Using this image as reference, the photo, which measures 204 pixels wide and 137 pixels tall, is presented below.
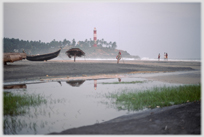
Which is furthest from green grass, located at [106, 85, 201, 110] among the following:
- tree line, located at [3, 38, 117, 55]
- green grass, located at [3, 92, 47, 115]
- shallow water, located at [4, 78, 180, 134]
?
tree line, located at [3, 38, 117, 55]

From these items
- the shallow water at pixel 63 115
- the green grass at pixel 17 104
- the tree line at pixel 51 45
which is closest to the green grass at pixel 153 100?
the shallow water at pixel 63 115

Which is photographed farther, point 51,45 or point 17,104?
point 51,45

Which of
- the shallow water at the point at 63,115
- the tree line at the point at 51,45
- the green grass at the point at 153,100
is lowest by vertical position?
the shallow water at the point at 63,115

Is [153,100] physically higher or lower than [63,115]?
higher

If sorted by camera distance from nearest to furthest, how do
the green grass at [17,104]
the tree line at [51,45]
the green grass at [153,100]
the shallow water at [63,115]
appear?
1. the shallow water at [63,115]
2. the green grass at [17,104]
3. the green grass at [153,100]
4. the tree line at [51,45]

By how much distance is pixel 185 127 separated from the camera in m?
4.63

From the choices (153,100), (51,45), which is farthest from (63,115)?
(51,45)

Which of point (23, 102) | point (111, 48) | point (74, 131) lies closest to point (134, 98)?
point (74, 131)

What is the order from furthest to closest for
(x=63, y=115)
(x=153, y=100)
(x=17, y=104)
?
(x=153, y=100) < (x=17, y=104) < (x=63, y=115)

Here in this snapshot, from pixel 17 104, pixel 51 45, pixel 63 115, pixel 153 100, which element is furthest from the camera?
pixel 51 45

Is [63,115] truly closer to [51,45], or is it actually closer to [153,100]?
[153,100]

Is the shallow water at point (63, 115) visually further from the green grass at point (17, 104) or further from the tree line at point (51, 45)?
the tree line at point (51, 45)

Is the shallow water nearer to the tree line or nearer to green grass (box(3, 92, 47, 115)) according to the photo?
green grass (box(3, 92, 47, 115))

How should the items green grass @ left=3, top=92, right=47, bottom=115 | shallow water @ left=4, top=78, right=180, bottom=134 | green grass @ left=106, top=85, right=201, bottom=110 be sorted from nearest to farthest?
shallow water @ left=4, top=78, right=180, bottom=134 < green grass @ left=3, top=92, right=47, bottom=115 < green grass @ left=106, top=85, right=201, bottom=110
